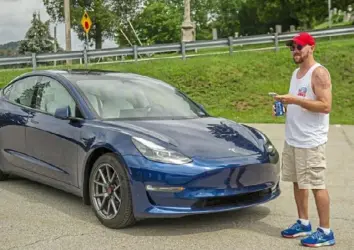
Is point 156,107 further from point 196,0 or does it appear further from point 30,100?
point 196,0

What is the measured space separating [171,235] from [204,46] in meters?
17.1

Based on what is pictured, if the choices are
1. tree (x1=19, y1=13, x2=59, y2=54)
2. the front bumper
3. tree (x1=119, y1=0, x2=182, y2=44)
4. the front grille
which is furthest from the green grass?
tree (x1=119, y1=0, x2=182, y2=44)

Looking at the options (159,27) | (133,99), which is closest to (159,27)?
(159,27)

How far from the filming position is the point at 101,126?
5230mm

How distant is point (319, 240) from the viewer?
173 inches

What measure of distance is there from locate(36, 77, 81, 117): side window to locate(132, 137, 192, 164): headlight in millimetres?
1124

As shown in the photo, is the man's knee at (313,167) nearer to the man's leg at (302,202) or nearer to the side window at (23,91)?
the man's leg at (302,202)

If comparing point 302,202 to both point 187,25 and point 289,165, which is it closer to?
point 289,165

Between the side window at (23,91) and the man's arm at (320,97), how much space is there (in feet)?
11.3

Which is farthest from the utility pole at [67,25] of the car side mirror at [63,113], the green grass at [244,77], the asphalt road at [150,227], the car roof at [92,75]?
the car side mirror at [63,113]

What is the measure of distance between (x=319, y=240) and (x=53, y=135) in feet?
9.40

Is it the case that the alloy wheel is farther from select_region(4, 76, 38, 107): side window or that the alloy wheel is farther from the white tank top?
select_region(4, 76, 38, 107): side window

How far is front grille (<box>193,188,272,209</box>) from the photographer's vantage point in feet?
15.4

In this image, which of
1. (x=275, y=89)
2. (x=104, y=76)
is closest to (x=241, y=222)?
(x=104, y=76)
